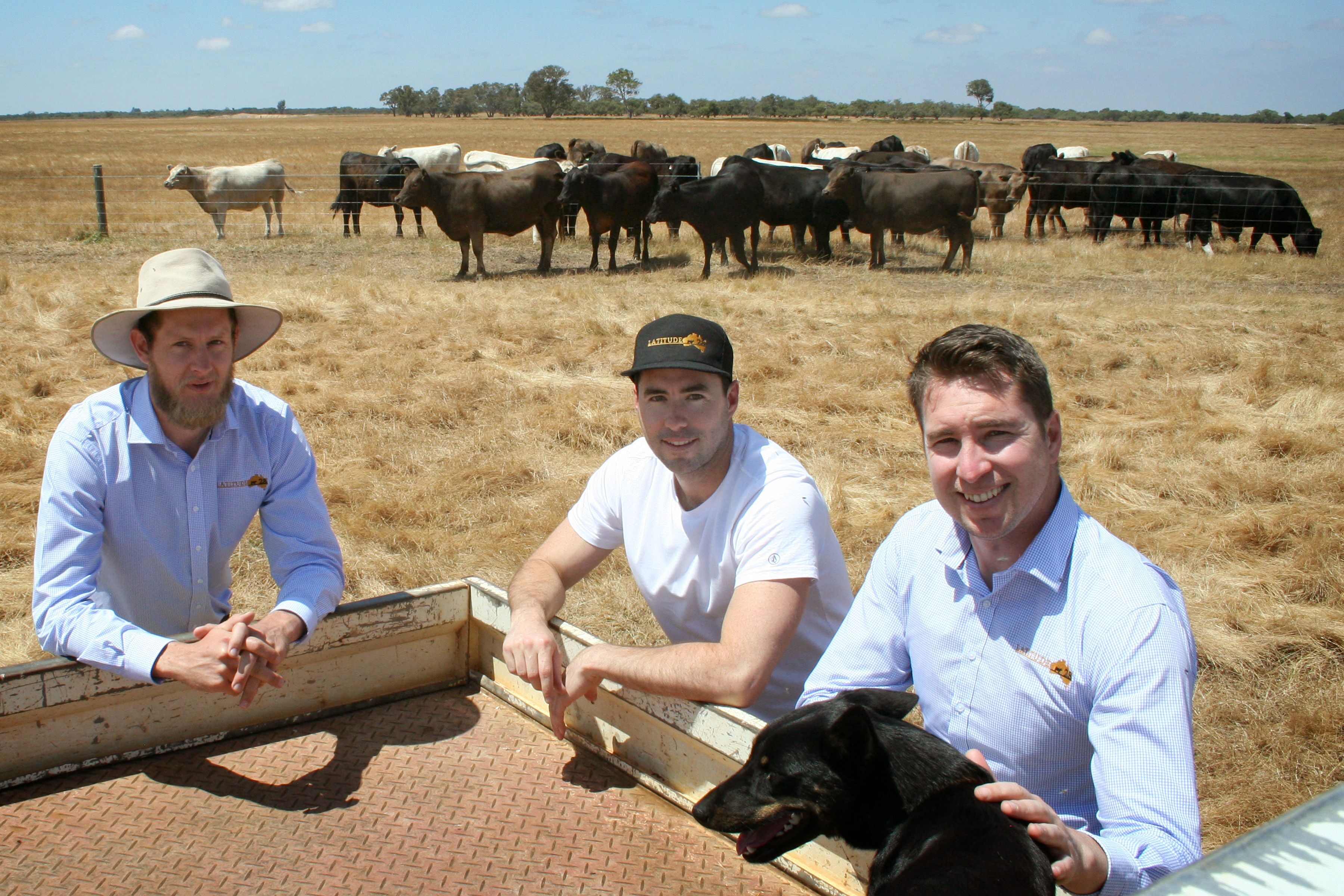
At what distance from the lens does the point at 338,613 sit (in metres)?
2.98

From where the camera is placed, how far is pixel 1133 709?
1747mm

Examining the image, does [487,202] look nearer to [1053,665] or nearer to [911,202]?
[911,202]

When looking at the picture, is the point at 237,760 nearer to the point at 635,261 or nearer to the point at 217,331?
the point at 217,331

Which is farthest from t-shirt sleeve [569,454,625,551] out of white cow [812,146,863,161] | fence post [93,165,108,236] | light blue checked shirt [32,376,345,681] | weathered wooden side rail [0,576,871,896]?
white cow [812,146,863,161]

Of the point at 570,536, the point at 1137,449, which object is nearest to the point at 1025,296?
the point at 1137,449

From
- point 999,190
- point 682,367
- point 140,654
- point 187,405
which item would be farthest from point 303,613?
point 999,190

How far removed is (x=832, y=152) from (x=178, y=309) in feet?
85.4

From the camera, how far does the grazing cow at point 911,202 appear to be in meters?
15.4

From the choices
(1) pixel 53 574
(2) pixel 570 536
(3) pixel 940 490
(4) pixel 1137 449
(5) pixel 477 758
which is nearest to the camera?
(3) pixel 940 490

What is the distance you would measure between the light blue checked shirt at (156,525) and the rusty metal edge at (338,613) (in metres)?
0.04

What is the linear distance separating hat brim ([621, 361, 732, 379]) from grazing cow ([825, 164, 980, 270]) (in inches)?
537

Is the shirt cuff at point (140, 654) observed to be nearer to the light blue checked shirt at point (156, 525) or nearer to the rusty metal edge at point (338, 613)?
the light blue checked shirt at point (156, 525)

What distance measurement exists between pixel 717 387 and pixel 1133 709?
1338mm

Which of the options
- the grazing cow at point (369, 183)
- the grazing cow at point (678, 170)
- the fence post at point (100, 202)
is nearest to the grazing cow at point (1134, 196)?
the grazing cow at point (678, 170)
